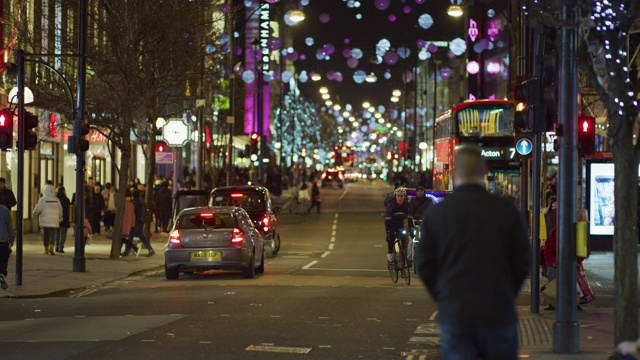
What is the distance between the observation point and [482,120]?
119ft

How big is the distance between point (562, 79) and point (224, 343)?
459 centimetres

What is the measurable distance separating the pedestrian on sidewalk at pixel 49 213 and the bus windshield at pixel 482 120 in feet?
42.6

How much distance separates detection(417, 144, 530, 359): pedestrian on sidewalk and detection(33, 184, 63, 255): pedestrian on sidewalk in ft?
75.5

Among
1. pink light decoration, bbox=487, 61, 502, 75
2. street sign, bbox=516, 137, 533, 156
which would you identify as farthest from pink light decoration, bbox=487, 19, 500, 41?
street sign, bbox=516, 137, 533, 156

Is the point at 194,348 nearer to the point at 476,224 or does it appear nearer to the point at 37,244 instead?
the point at 476,224

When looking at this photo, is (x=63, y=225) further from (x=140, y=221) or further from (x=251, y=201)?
(x=251, y=201)

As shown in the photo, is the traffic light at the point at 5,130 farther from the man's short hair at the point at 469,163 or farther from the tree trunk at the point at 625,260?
the man's short hair at the point at 469,163

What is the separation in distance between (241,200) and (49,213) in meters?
4.79

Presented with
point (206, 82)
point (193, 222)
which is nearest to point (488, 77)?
point (206, 82)

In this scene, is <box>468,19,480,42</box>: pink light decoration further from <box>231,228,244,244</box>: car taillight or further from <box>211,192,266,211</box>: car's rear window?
<box>231,228,244,244</box>: car taillight

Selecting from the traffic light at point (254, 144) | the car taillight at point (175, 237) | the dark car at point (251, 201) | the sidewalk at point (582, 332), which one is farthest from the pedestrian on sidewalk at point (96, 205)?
the sidewalk at point (582, 332)

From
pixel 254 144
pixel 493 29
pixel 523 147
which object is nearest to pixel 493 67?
pixel 493 29

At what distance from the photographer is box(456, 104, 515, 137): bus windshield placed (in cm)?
3616

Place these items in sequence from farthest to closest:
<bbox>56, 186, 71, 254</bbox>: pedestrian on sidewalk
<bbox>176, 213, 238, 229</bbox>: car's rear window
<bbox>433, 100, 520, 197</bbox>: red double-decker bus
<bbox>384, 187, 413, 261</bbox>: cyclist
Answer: <bbox>433, 100, 520, 197</bbox>: red double-decker bus < <bbox>56, 186, 71, 254</bbox>: pedestrian on sidewalk < <bbox>176, 213, 238, 229</bbox>: car's rear window < <bbox>384, 187, 413, 261</bbox>: cyclist
